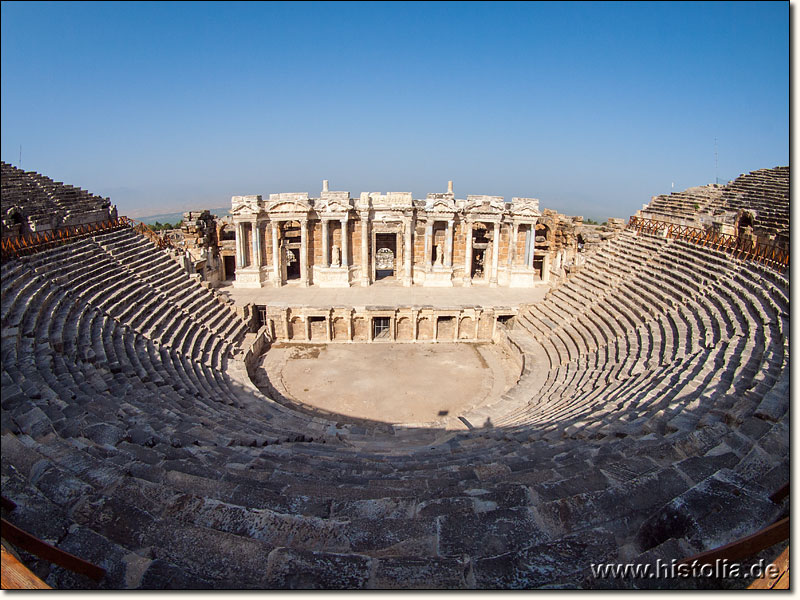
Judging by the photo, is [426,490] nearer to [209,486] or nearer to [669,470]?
[209,486]

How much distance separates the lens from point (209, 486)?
16.9 ft

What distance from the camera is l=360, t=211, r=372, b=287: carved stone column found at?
25.1 meters

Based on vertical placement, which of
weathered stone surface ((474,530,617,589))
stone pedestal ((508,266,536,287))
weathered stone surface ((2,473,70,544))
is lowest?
weathered stone surface ((474,530,617,589))

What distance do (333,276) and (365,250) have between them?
2.22 m

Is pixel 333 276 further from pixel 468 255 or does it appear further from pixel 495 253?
pixel 495 253

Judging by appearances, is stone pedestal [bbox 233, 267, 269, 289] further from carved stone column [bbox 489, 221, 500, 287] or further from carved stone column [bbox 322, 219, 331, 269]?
carved stone column [bbox 489, 221, 500, 287]

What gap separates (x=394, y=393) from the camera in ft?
52.9

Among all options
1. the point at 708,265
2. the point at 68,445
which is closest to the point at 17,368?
the point at 68,445

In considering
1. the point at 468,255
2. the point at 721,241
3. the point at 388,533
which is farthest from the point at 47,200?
the point at 721,241

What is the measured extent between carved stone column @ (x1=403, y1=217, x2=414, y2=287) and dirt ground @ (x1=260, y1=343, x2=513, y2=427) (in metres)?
5.93

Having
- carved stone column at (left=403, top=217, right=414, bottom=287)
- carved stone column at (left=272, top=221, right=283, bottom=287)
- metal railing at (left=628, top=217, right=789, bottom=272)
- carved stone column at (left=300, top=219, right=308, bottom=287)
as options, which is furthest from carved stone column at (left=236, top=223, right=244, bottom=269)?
metal railing at (left=628, top=217, right=789, bottom=272)

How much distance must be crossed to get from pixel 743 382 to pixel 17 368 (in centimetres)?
→ 1383

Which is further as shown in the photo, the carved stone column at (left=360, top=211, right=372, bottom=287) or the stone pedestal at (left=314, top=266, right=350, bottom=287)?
the stone pedestal at (left=314, top=266, right=350, bottom=287)

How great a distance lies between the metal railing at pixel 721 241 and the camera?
1441 cm
